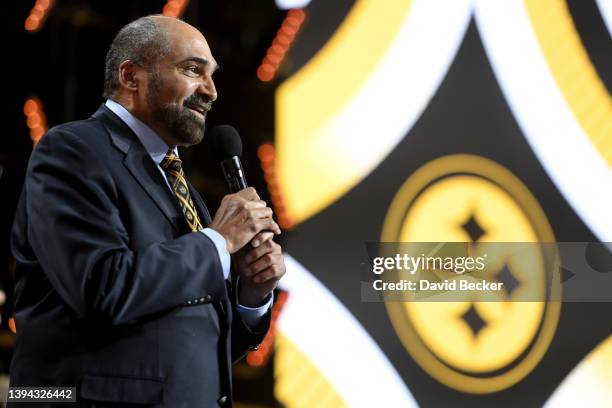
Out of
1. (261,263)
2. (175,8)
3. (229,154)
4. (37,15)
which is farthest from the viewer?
(37,15)

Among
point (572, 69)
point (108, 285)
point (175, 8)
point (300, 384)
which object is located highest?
point (175, 8)

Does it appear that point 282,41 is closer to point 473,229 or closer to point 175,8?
point 175,8

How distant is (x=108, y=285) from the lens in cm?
143

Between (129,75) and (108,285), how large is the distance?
0.52m

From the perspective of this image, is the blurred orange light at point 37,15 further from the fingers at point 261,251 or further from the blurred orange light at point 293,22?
the fingers at point 261,251

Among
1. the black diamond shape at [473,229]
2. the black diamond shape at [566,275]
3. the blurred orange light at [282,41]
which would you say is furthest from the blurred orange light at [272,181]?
the black diamond shape at [566,275]

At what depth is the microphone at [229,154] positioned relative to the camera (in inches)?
66.8

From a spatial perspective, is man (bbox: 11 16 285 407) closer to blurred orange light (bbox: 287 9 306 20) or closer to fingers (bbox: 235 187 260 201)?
fingers (bbox: 235 187 260 201)

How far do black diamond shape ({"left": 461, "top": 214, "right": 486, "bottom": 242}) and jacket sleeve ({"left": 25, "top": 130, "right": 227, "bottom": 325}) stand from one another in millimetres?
1427

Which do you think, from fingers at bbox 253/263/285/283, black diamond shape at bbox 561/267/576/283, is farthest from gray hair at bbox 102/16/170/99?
black diamond shape at bbox 561/267/576/283

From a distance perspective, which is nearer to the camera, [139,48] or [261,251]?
[261,251]

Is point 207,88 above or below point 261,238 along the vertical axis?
above

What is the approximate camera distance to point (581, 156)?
289 centimetres

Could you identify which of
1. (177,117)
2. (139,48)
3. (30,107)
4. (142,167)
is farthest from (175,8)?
(142,167)
